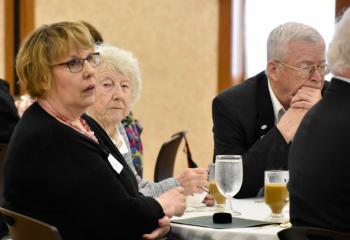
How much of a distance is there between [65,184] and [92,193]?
9cm

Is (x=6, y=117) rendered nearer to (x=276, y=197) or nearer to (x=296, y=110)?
(x=296, y=110)

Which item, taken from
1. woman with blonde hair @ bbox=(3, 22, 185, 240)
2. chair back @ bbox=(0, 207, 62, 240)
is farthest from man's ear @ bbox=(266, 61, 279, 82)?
chair back @ bbox=(0, 207, 62, 240)

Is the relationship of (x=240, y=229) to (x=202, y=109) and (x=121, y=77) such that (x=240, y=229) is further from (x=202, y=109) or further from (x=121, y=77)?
(x=202, y=109)

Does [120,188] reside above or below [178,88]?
above

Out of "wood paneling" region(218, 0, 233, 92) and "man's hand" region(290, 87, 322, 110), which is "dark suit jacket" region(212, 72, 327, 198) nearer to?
"man's hand" region(290, 87, 322, 110)

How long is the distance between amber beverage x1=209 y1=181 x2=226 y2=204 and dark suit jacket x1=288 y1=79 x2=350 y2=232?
61 centimetres

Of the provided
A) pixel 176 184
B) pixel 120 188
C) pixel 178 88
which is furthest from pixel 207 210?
pixel 178 88

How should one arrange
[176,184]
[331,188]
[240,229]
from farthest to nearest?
[176,184] < [240,229] < [331,188]

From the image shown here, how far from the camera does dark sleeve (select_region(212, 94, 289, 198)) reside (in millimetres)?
3219

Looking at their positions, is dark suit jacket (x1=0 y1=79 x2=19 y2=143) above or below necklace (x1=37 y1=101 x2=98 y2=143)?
below

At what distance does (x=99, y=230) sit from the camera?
2.36 meters

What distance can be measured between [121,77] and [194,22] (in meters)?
3.71

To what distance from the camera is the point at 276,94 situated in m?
3.62

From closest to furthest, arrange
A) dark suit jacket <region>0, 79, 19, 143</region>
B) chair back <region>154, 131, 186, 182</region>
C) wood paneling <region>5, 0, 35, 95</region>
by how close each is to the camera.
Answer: dark suit jacket <region>0, 79, 19, 143</region> → chair back <region>154, 131, 186, 182</region> → wood paneling <region>5, 0, 35, 95</region>
